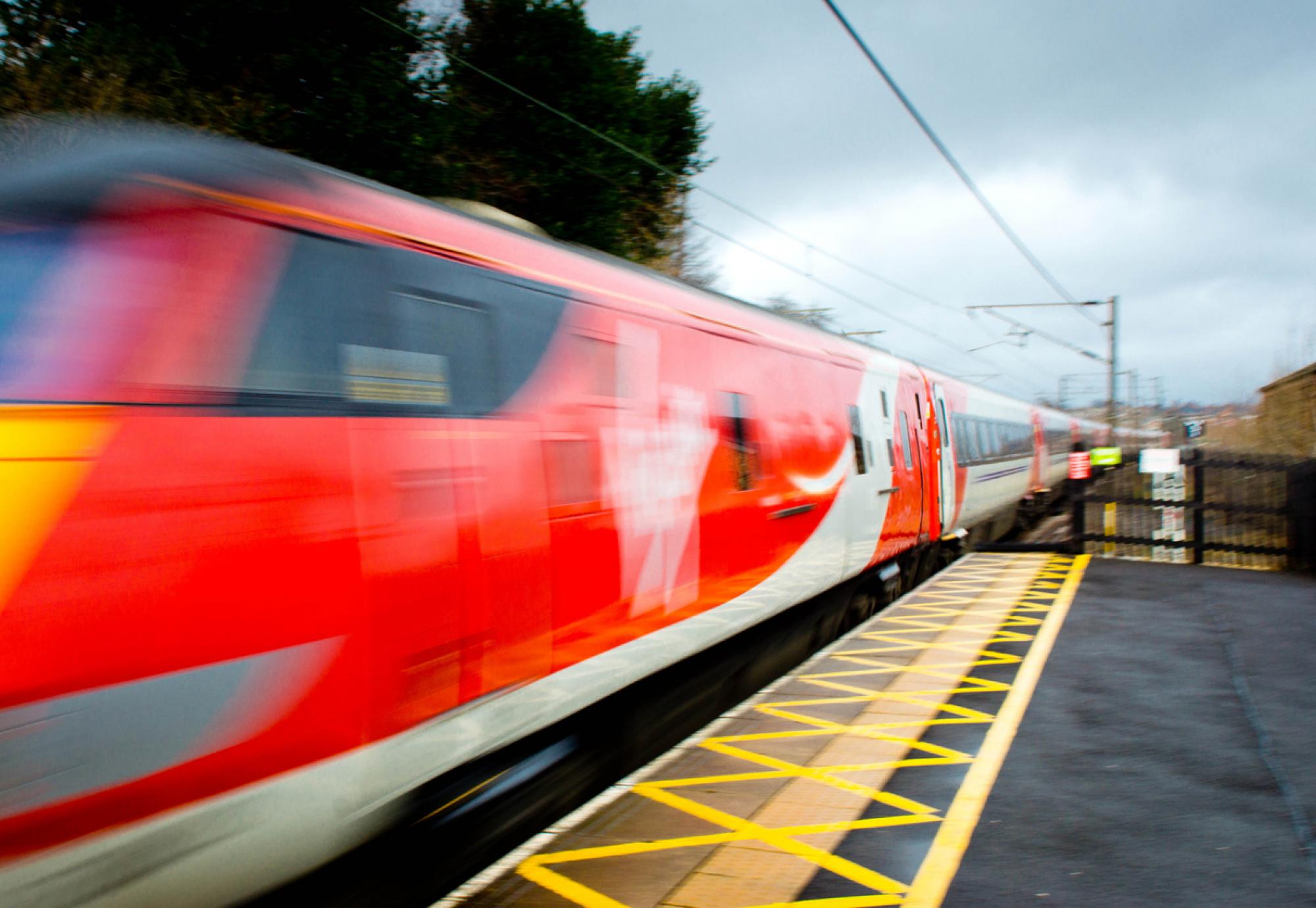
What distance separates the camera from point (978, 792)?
419 cm

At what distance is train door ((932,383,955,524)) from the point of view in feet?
37.6

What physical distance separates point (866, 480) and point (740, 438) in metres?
2.77

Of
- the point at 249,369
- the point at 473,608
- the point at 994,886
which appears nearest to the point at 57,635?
the point at 249,369

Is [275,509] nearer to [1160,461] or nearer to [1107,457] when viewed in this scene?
[1160,461]

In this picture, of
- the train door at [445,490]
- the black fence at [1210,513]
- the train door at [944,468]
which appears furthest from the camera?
the train door at [944,468]

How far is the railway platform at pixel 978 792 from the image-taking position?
3350mm

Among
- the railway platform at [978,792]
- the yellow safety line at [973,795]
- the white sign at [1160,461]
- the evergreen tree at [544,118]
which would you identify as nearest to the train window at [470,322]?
the railway platform at [978,792]

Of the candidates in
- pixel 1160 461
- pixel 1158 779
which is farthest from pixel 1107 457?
pixel 1158 779

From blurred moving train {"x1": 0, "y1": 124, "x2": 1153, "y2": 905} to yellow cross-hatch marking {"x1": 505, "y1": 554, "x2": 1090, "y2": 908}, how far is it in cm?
64

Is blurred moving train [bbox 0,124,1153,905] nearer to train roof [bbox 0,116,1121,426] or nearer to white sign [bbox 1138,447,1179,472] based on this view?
train roof [bbox 0,116,1121,426]

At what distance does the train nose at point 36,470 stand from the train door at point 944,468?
397 inches

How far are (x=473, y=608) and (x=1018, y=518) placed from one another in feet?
66.9

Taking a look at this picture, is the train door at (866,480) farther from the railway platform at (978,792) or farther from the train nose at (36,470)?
the train nose at (36,470)

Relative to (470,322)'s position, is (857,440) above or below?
below
